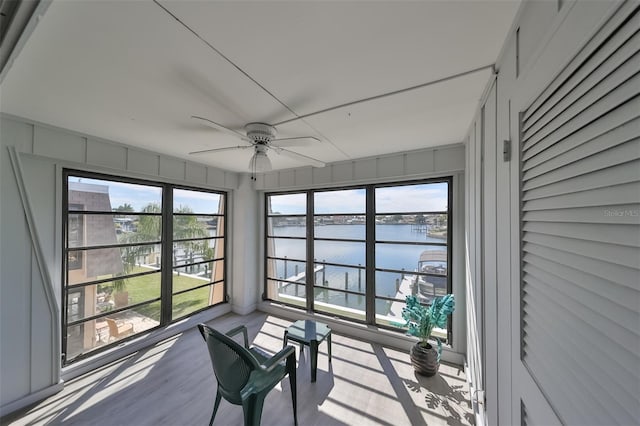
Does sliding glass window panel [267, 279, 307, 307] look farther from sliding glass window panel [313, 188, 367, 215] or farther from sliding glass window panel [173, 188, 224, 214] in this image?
sliding glass window panel [173, 188, 224, 214]

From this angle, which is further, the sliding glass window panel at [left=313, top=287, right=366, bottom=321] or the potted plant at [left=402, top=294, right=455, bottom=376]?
the sliding glass window panel at [left=313, top=287, right=366, bottom=321]

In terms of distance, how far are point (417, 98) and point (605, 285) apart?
1577 millimetres

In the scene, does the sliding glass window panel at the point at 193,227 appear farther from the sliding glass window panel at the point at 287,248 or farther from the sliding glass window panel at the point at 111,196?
the sliding glass window panel at the point at 287,248

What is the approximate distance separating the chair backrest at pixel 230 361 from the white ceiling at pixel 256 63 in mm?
1809

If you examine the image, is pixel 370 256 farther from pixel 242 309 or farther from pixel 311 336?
pixel 242 309

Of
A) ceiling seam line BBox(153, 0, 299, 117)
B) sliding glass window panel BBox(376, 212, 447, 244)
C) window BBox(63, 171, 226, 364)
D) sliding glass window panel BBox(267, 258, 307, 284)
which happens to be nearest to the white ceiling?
ceiling seam line BBox(153, 0, 299, 117)

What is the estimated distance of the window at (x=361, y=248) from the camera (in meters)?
3.22

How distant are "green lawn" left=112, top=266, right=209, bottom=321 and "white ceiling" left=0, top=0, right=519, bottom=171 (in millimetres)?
2104

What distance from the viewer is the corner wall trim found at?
2.16 m

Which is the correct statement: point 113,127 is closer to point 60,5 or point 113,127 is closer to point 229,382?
point 60,5

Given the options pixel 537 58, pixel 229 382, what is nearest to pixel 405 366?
pixel 229 382

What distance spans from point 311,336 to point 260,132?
7.53ft

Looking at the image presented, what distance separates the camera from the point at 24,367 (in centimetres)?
220

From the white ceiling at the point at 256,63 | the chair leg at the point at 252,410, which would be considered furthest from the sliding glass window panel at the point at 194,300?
the white ceiling at the point at 256,63
